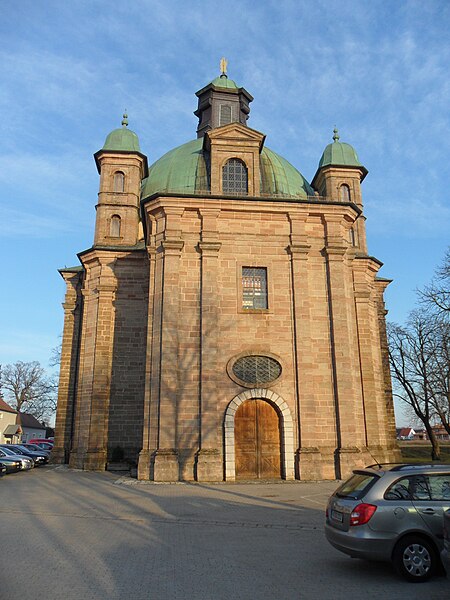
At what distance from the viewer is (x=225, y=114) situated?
110ft

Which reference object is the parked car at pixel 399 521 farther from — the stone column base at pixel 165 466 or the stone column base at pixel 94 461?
the stone column base at pixel 94 461

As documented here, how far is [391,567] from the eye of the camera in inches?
275

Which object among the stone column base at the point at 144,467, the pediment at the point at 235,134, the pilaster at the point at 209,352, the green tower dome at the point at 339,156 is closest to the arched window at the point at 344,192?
the green tower dome at the point at 339,156

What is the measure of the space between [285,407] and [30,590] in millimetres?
13465

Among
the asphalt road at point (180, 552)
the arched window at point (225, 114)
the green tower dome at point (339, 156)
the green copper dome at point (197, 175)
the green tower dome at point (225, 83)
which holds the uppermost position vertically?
the green tower dome at point (225, 83)

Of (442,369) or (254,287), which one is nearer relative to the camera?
(254,287)

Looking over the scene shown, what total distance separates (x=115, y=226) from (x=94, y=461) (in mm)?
12527

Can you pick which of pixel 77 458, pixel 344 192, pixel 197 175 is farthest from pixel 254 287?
pixel 344 192

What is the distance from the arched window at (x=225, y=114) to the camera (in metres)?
33.1

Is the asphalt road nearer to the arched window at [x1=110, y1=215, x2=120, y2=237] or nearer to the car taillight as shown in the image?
the car taillight

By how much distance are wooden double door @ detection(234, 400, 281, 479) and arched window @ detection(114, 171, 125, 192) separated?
610 inches

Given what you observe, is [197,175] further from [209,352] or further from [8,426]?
[8,426]

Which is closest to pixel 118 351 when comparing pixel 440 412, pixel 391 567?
pixel 391 567

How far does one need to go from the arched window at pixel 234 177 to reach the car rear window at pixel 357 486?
17289 millimetres
